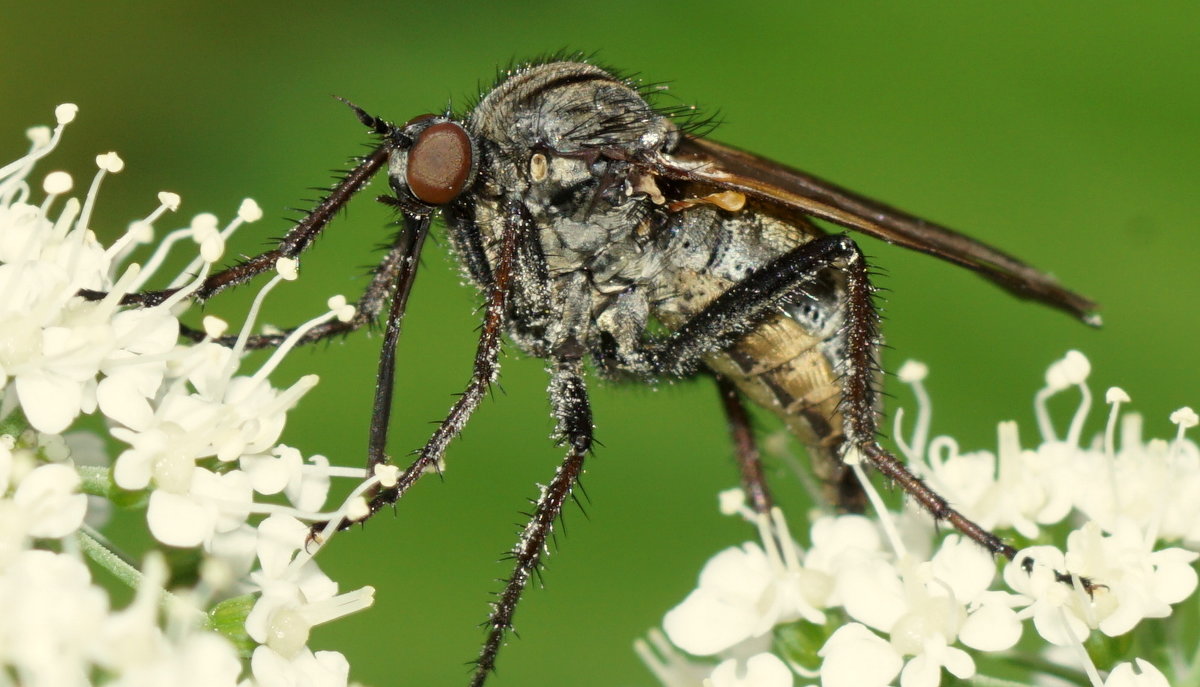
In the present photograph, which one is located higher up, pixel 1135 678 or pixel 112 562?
pixel 1135 678

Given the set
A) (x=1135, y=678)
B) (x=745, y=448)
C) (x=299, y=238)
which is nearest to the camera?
Answer: (x=1135, y=678)

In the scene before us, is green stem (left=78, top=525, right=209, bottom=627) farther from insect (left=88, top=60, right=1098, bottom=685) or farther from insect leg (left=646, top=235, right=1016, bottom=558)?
insect leg (left=646, top=235, right=1016, bottom=558)

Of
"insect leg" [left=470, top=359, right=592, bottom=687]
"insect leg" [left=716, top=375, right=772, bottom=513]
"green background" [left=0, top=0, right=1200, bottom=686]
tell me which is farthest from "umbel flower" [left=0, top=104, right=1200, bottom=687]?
"green background" [left=0, top=0, right=1200, bottom=686]

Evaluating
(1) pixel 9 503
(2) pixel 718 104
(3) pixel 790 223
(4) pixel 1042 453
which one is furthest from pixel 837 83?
(1) pixel 9 503

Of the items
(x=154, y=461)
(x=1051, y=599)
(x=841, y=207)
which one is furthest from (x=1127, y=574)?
(x=154, y=461)

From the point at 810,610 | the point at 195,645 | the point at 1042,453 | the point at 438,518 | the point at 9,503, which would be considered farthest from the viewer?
the point at 438,518

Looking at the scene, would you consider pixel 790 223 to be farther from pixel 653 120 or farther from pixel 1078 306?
pixel 1078 306

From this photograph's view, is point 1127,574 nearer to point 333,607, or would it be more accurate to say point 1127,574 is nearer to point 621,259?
point 621,259
